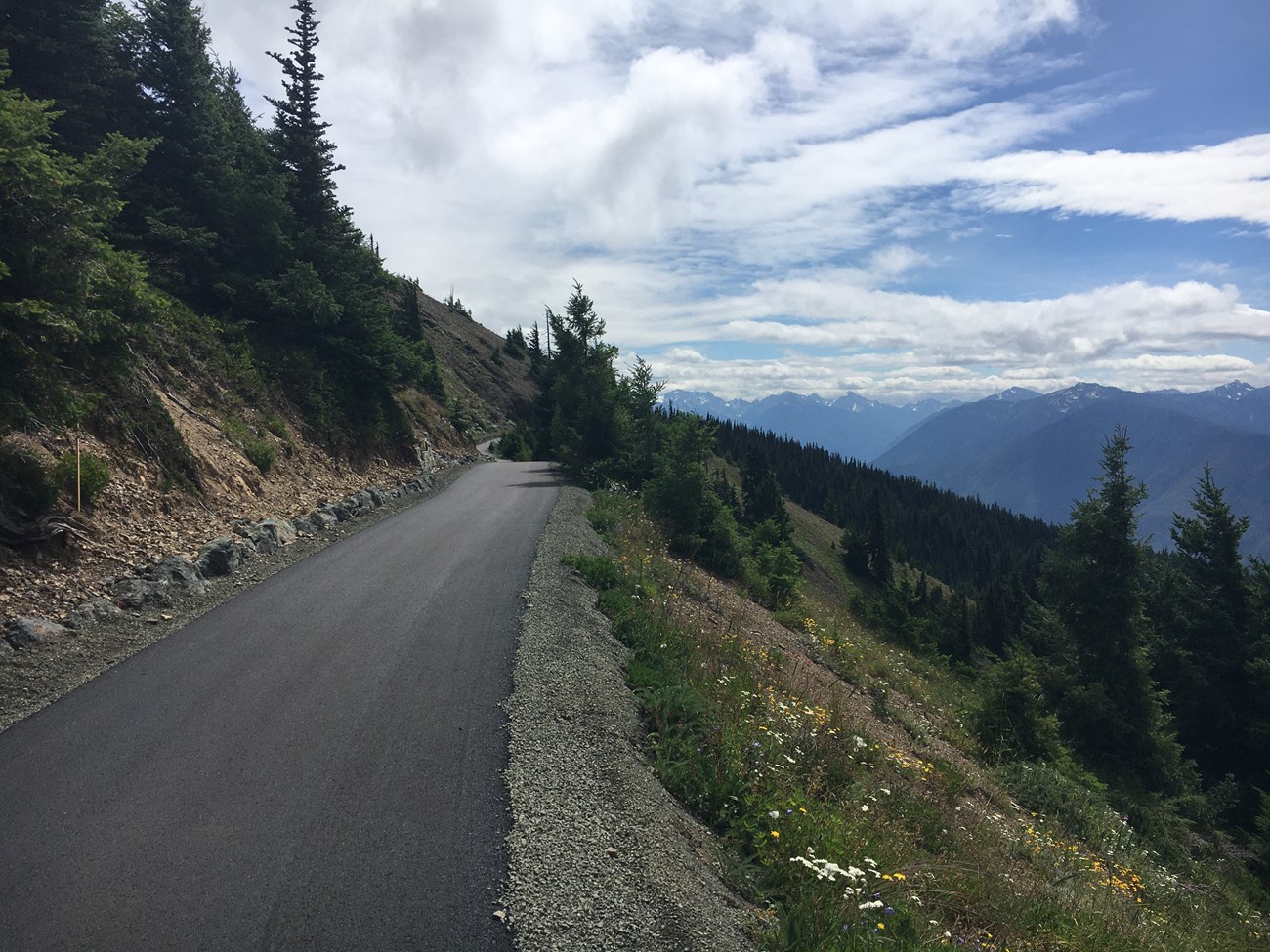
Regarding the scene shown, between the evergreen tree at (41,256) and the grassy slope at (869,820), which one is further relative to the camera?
the evergreen tree at (41,256)

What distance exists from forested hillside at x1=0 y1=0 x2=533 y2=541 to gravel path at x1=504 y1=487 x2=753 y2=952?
774cm

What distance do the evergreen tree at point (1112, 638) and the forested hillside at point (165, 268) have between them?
79.8 ft

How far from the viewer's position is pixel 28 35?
1759cm

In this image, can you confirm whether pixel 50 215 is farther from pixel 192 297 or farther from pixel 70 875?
pixel 192 297

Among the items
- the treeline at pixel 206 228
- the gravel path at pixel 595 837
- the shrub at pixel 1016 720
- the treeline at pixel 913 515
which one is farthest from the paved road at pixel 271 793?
the treeline at pixel 913 515

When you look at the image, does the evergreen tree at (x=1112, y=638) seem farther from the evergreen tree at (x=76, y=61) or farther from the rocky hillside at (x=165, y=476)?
the evergreen tree at (x=76, y=61)

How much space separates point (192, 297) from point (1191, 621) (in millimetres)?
37406

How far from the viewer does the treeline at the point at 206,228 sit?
50.0 ft

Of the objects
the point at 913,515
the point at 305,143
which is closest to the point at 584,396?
the point at 305,143

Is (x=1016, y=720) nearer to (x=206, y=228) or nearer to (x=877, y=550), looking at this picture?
(x=206, y=228)

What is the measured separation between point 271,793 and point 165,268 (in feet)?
65.5

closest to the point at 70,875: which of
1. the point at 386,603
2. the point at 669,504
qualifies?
the point at 386,603

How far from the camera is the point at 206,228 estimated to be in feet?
65.3

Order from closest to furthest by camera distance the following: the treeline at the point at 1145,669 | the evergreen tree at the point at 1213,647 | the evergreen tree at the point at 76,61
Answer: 1. the treeline at the point at 1145,669
2. the evergreen tree at the point at 76,61
3. the evergreen tree at the point at 1213,647
